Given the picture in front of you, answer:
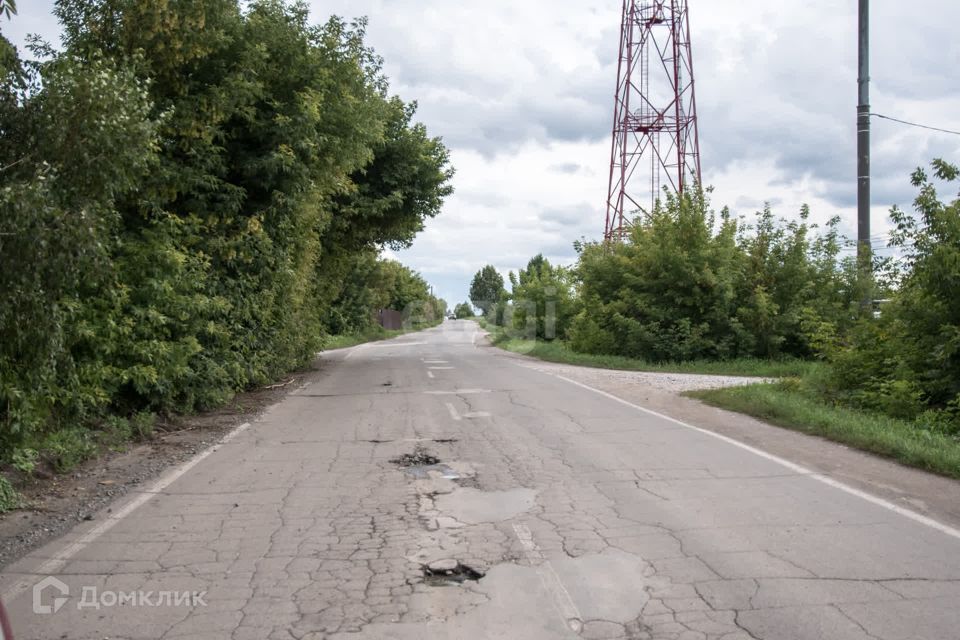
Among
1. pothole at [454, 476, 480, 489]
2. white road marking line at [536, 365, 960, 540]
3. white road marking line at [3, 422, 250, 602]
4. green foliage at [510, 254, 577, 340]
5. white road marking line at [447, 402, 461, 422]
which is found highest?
green foliage at [510, 254, 577, 340]

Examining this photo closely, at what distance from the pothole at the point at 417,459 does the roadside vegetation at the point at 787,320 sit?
521 centimetres

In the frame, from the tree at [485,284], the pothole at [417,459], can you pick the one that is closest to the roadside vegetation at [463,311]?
the tree at [485,284]

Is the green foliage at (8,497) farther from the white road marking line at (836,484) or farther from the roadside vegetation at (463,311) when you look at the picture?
the roadside vegetation at (463,311)

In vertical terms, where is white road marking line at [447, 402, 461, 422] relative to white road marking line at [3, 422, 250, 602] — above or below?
above

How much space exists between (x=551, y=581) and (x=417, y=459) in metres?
4.12

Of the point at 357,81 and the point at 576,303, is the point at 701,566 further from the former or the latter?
the point at 576,303

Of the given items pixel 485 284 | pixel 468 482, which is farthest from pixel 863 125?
pixel 485 284

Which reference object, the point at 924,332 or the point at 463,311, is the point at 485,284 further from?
the point at 924,332

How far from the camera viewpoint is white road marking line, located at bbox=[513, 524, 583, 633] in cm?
438

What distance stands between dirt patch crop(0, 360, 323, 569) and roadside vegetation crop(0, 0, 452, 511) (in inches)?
10.4

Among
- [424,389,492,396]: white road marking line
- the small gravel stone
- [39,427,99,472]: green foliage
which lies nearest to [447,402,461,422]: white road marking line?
[424,389,492,396]: white road marking line

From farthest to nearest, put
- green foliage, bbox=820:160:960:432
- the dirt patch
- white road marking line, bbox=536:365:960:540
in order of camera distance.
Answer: green foliage, bbox=820:160:960:432 < the dirt patch < white road marking line, bbox=536:365:960:540

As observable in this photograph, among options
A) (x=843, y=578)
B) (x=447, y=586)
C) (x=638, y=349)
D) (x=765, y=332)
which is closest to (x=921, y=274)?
(x=843, y=578)

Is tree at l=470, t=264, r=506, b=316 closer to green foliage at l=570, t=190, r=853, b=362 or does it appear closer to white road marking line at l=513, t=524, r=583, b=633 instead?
green foliage at l=570, t=190, r=853, b=362
